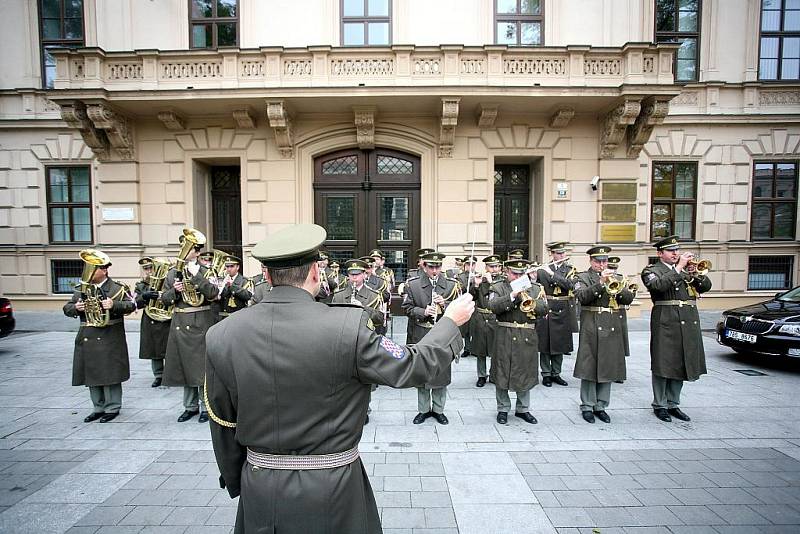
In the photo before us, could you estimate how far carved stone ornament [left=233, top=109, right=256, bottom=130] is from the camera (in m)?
11.4

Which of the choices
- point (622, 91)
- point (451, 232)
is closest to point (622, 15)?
point (622, 91)

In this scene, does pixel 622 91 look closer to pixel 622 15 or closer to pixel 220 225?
pixel 622 15

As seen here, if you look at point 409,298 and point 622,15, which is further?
point 622,15

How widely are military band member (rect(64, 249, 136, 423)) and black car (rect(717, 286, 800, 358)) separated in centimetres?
1089

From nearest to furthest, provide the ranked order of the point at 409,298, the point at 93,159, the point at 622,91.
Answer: the point at 409,298
the point at 622,91
the point at 93,159

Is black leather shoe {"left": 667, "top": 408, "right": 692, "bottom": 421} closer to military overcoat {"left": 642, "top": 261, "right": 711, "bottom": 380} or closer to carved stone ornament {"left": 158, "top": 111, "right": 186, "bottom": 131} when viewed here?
military overcoat {"left": 642, "top": 261, "right": 711, "bottom": 380}

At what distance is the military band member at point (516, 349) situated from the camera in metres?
5.38

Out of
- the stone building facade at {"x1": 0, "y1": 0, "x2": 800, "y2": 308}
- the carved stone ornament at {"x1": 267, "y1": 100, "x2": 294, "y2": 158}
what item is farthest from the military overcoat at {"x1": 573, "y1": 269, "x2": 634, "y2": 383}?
the carved stone ornament at {"x1": 267, "y1": 100, "x2": 294, "y2": 158}

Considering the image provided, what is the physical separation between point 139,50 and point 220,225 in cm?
530

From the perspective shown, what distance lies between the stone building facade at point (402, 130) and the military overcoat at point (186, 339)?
20.5 feet

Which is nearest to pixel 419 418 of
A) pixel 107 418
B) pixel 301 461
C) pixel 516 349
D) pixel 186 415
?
pixel 516 349

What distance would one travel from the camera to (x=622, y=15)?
1198 centimetres

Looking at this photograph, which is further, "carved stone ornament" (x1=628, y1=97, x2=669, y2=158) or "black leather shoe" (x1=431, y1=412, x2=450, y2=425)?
"carved stone ornament" (x1=628, y1=97, x2=669, y2=158)

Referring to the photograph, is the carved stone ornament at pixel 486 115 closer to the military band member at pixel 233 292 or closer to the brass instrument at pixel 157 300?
the military band member at pixel 233 292
